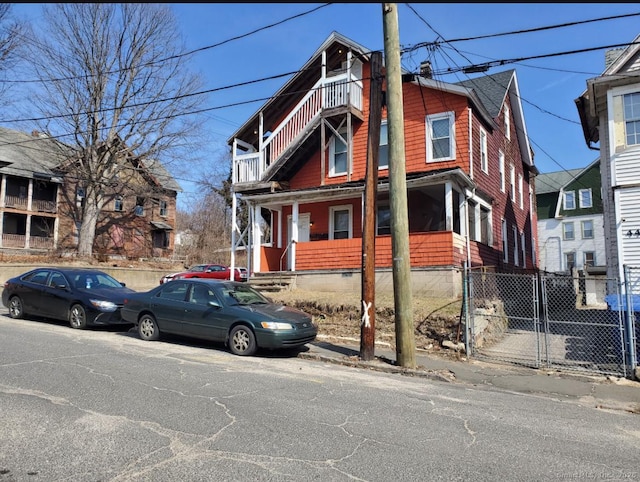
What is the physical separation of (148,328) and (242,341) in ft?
8.54

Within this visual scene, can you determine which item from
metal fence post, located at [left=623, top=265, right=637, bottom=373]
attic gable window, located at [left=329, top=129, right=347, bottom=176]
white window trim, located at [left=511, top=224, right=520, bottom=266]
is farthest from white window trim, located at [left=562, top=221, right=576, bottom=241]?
metal fence post, located at [left=623, top=265, right=637, bottom=373]

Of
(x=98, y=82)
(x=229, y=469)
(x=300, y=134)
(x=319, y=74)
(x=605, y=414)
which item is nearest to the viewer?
(x=229, y=469)

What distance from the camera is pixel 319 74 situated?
1902 centimetres

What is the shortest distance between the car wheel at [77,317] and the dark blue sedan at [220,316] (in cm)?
129

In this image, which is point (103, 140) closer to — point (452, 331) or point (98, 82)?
point (98, 82)

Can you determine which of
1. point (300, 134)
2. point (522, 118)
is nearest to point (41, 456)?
point (300, 134)

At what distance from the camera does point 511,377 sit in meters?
8.74

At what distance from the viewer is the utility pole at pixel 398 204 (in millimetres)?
8742

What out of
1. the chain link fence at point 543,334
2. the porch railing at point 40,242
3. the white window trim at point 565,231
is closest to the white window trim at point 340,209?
the chain link fence at point 543,334

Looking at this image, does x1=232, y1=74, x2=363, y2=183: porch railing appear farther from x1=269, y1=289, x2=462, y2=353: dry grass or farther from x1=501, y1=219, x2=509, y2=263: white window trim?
x1=501, y1=219, x2=509, y2=263: white window trim

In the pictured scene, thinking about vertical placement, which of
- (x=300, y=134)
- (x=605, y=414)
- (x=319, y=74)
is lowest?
(x=605, y=414)

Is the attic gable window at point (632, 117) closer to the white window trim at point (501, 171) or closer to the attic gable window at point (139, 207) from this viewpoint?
the white window trim at point (501, 171)

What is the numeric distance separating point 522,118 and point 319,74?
39.9 feet

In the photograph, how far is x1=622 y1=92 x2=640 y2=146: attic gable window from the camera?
12.9 m
